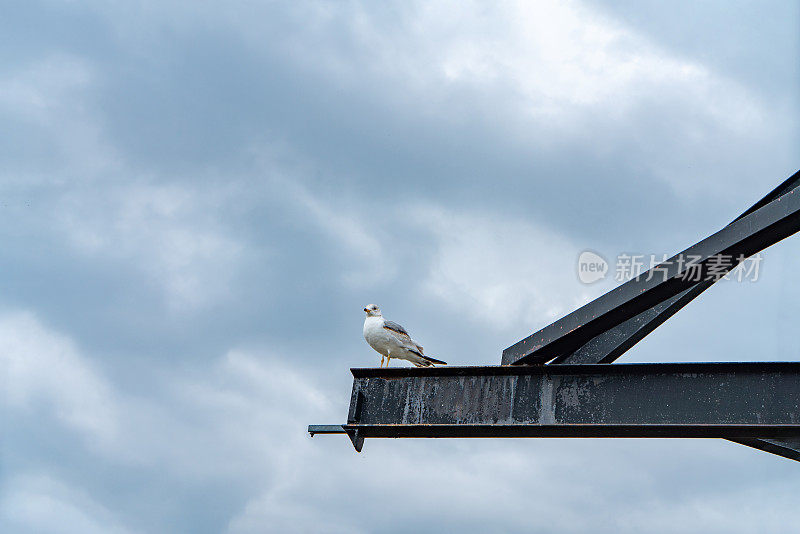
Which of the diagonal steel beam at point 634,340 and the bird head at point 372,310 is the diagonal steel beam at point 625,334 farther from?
the bird head at point 372,310

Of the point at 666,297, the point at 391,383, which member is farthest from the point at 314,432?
the point at 666,297

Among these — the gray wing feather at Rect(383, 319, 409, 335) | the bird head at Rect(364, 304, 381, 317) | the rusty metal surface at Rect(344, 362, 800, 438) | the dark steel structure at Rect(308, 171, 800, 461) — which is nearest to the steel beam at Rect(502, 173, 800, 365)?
the dark steel structure at Rect(308, 171, 800, 461)

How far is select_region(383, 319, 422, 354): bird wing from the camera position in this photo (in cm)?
851

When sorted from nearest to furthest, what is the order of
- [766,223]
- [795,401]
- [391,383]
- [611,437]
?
[766,223]
[795,401]
[611,437]
[391,383]

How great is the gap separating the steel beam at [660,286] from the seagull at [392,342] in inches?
111

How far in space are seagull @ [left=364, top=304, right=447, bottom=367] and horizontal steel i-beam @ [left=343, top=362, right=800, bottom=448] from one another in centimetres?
263

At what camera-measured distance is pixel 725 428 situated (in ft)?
16.6

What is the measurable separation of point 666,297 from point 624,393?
2.20ft

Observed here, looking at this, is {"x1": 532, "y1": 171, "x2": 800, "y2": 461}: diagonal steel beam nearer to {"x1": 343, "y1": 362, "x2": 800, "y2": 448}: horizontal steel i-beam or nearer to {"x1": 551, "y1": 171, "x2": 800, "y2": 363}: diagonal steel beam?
{"x1": 551, "y1": 171, "x2": 800, "y2": 363}: diagonal steel beam

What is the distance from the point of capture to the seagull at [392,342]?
334 inches

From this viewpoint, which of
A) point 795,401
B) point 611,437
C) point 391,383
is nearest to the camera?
point 795,401

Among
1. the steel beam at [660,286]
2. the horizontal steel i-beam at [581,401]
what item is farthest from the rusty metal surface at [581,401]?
the steel beam at [660,286]

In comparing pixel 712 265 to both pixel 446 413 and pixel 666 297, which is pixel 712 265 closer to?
pixel 666 297

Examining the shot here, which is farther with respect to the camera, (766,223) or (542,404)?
(542,404)
